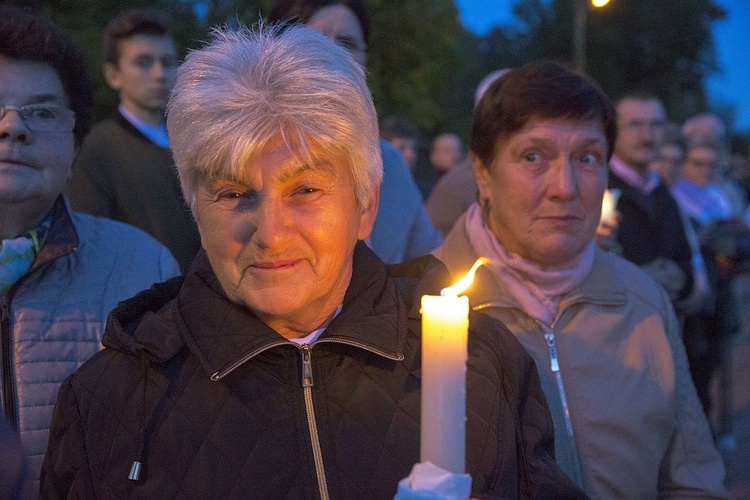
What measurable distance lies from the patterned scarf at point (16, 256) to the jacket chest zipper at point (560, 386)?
1622 mm

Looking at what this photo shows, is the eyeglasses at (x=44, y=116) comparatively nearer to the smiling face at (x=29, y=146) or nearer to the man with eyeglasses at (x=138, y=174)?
the smiling face at (x=29, y=146)

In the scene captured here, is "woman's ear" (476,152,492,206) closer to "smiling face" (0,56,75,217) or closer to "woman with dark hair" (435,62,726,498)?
"woman with dark hair" (435,62,726,498)

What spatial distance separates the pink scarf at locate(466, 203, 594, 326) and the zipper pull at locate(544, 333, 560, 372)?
0.17ft

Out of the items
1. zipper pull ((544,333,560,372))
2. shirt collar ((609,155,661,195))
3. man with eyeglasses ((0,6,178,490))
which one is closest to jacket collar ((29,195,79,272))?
man with eyeglasses ((0,6,178,490))

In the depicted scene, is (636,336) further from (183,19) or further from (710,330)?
(183,19)

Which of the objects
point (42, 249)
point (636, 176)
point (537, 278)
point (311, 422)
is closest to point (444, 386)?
point (311, 422)

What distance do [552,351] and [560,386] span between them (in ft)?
0.38

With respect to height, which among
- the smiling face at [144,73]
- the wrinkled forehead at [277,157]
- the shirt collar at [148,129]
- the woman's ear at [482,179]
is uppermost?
the smiling face at [144,73]

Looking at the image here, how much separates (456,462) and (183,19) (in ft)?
48.7

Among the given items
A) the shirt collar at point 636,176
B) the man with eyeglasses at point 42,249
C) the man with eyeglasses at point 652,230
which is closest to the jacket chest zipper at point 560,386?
the man with eyeglasses at point 42,249

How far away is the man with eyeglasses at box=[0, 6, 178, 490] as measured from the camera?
8.16 ft

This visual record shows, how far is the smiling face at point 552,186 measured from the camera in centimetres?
285

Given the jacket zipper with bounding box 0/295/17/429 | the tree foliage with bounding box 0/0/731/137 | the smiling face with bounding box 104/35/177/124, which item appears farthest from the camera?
the tree foliage with bounding box 0/0/731/137

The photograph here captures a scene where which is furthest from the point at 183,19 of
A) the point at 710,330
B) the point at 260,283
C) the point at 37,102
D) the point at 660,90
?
the point at 660,90
